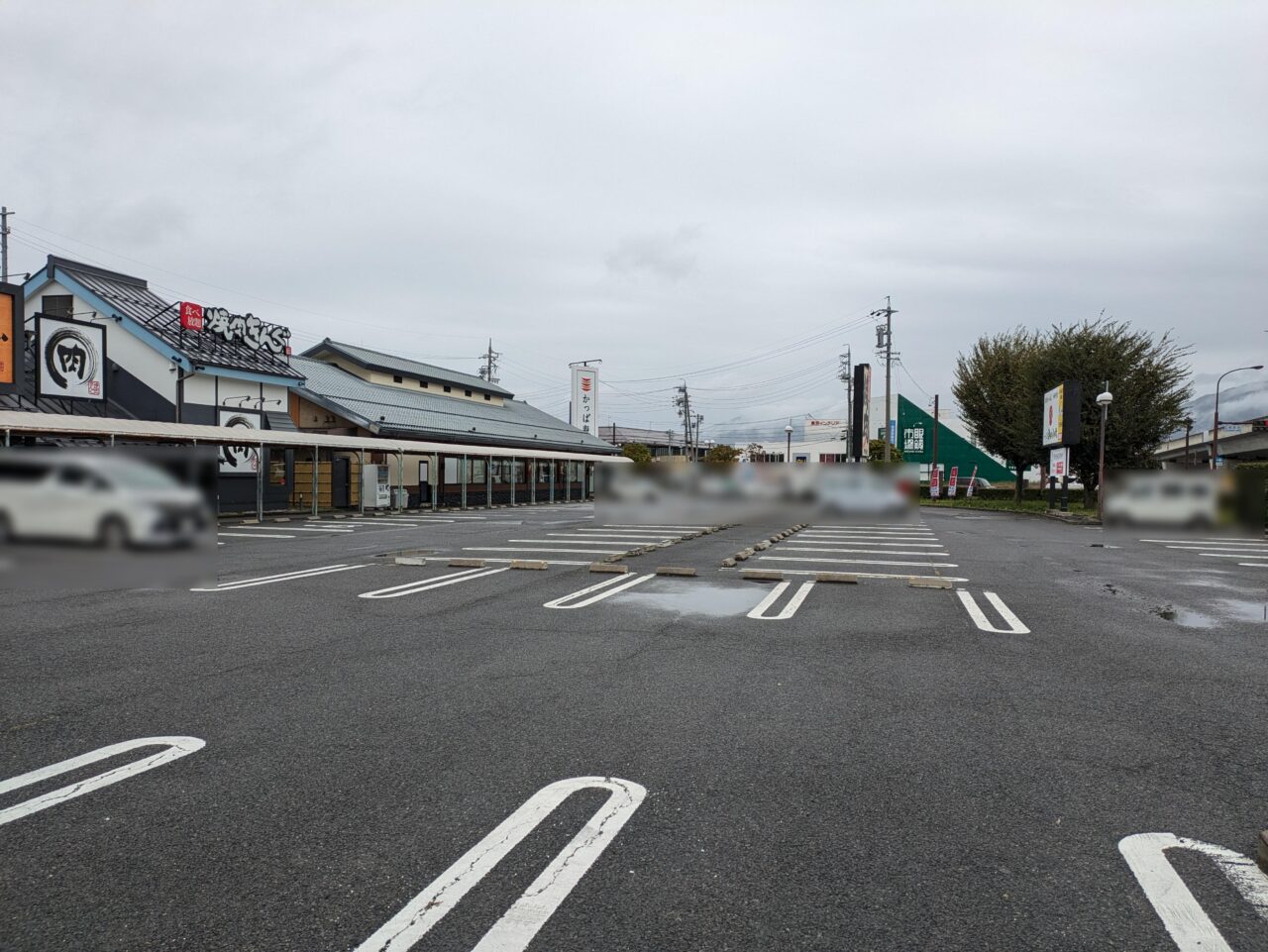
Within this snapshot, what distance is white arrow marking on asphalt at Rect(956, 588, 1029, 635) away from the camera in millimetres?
9422

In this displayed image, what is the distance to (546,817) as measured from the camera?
447cm

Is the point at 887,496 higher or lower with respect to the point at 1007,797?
higher

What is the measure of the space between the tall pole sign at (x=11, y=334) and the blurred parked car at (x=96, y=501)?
18.7 meters

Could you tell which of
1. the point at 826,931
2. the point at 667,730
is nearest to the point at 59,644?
the point at 667,730

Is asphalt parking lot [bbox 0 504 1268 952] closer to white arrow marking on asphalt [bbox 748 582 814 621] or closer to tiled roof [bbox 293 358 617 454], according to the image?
white arrow marking on asphalt [bbox 748 582 814 621]

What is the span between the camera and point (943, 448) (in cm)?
6744

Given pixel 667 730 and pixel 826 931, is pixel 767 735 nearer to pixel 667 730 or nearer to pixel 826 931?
pixel 667 730

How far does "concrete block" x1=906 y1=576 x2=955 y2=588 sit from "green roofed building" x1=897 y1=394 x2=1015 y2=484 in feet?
148

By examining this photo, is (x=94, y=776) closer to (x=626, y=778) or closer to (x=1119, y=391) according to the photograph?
(x=626, y=778)

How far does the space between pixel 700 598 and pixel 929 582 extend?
155 inches

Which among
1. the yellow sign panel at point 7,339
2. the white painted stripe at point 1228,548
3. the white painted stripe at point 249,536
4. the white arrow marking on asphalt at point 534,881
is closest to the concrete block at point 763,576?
the white arrow marking on asphalt at point 534,881

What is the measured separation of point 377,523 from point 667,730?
22.2 meters

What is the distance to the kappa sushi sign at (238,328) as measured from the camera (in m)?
23.9

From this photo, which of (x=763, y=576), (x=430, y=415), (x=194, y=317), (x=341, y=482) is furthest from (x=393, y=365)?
(x=763, y=576)
